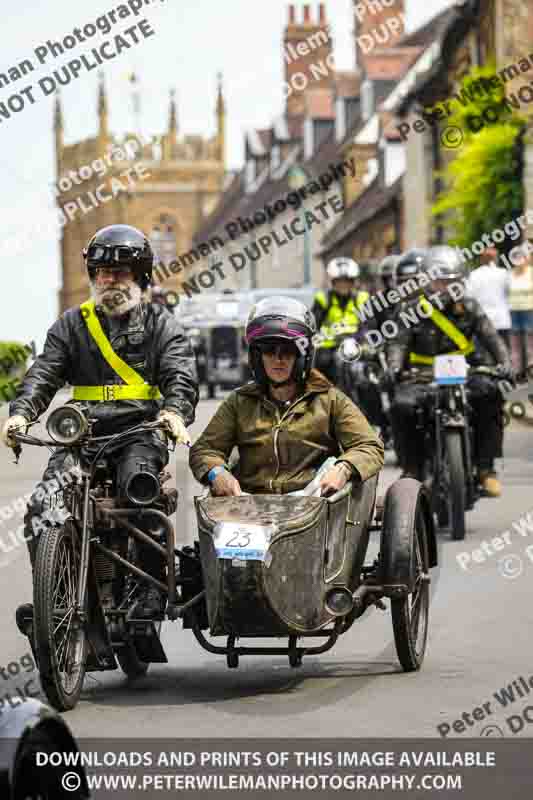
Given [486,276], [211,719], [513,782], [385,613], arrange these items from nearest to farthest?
[513,782], [211,719], [385,613], [486,276]

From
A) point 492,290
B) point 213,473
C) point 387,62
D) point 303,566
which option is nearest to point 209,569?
point 303,566

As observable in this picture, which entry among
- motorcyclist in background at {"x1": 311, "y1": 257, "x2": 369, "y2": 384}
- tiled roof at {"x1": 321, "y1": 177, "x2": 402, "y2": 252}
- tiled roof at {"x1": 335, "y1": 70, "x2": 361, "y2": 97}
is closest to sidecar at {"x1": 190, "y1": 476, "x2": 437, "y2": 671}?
motorcyclist in background at {"x1": 311, "y1": 257, "x2": 369, "y2": 384}

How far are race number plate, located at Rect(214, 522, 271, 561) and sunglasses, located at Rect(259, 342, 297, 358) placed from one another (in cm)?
105

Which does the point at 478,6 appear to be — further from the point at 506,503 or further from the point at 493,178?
the point at 506,503

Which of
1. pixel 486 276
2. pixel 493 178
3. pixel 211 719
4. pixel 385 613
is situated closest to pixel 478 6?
pixel 493 178

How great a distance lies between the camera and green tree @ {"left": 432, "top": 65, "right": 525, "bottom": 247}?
1515 inches

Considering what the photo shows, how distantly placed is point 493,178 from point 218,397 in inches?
344

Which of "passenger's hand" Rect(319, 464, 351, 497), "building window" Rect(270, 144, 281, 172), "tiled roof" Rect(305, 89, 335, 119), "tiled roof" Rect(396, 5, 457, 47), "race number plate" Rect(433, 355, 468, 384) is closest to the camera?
"passenger's hand" Rect(319, 464, 351, 497)

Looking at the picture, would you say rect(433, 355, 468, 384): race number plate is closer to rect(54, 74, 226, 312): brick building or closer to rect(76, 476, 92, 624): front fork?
rect(76, 476, 92, 624): front fork

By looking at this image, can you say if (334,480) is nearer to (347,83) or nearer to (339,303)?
(339,303)

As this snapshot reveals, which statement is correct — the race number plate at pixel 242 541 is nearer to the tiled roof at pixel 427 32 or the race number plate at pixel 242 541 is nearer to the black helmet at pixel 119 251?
the black helmet at pixel 119 251

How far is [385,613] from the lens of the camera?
10.3 meters

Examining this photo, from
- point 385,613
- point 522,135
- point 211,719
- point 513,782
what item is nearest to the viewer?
point 513,782

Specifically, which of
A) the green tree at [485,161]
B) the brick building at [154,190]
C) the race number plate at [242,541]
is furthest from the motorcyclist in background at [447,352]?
the brick building at [154,190]
